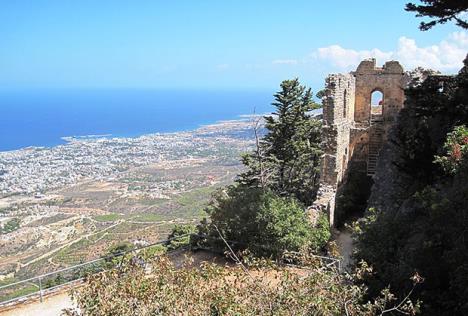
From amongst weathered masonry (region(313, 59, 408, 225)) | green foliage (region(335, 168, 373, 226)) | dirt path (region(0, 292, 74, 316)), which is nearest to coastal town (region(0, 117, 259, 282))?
weathered masonry (region(313, 59, 408, 225))

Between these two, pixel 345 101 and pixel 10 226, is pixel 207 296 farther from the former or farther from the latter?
pixel 10 226

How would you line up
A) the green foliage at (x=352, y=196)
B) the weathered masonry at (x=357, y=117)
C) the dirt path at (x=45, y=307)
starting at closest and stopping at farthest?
the dirt path at (x=45, y=307) < the weathered masonry at (x=357, y=117) < the green foliage at (x=352, y=196)

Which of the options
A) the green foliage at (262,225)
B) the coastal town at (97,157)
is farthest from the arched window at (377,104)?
the coastal town at (97,157)

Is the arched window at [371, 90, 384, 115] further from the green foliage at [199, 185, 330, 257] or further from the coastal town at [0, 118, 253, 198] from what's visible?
the coastal town at [0, 118, 253, 198]

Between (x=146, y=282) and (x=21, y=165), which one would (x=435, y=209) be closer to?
(x=146, y=282)

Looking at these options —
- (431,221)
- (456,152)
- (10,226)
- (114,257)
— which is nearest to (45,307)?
(114,257)

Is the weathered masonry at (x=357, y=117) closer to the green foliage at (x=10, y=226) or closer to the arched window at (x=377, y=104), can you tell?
the arched window at (x=377, y=104)

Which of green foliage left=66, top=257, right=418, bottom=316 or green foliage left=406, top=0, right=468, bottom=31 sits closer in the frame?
green foliage left=66, top=257, right=418, bottom=316
